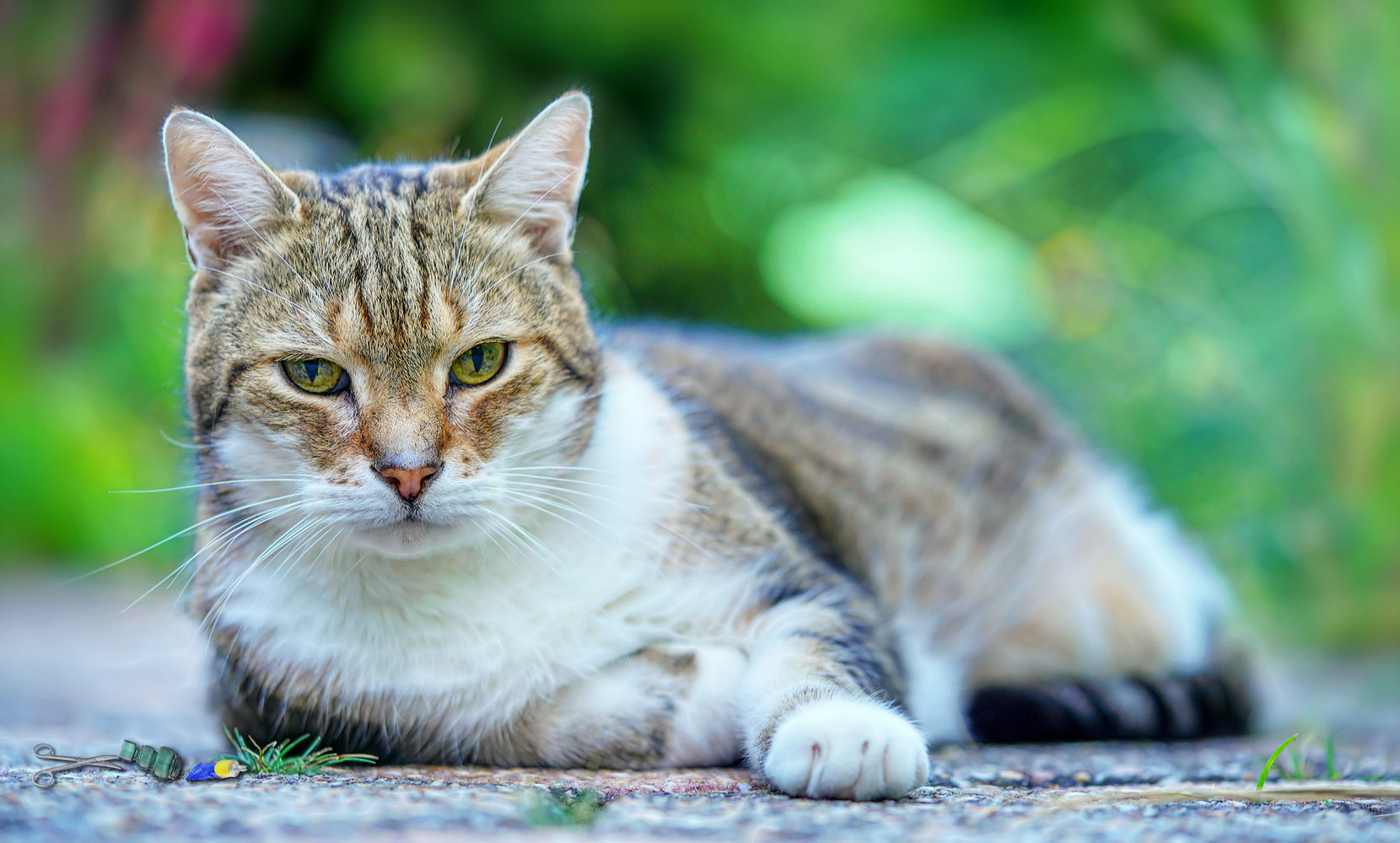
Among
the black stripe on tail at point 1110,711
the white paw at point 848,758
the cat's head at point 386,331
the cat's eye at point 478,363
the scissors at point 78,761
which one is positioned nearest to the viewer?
the white paw at point 848,758

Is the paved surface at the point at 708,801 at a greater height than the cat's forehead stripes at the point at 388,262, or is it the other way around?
the cat's forehead stripes at the point at 388,262

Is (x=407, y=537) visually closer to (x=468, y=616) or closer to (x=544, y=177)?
(x=468, y=616)

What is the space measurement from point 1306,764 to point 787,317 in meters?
4.23

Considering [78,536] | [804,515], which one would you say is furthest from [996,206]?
[78,536]

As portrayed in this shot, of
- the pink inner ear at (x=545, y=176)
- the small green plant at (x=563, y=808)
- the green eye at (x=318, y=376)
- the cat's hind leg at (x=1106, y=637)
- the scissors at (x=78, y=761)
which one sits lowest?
the scissors at (x=78, y=761)

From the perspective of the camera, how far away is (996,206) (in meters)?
5.52

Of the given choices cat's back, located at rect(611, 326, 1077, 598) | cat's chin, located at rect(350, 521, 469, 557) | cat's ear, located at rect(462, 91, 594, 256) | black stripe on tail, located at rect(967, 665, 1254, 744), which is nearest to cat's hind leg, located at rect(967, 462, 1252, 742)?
black stripe on tail, located at rect(967, 665, 1254, 744)

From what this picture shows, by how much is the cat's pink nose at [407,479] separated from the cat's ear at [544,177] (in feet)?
1.78

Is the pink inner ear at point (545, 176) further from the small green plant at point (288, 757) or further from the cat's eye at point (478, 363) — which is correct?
the small green plant at point (288, 757)

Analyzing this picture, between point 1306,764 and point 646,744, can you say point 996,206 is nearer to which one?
point 1306,764

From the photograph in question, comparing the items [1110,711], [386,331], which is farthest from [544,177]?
[1110,711]

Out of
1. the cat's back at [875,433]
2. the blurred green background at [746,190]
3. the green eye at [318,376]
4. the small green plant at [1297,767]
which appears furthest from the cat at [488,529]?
the blurred green background at [746,190]

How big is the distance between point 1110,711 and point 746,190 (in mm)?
4212

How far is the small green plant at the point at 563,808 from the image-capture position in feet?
4.18
